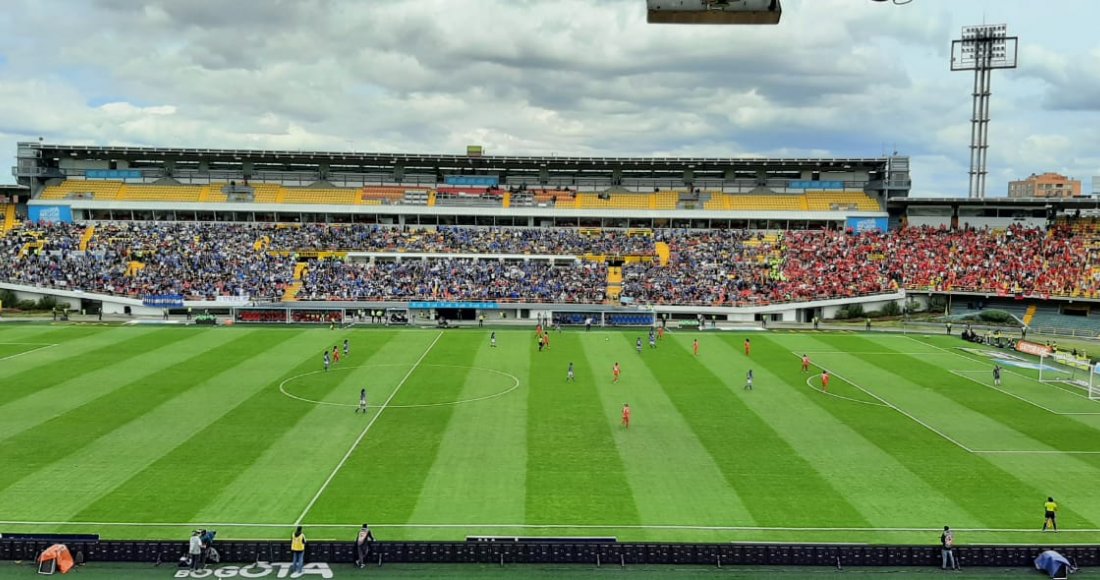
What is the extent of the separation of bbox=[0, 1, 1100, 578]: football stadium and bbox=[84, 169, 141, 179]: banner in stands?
0.76 feet

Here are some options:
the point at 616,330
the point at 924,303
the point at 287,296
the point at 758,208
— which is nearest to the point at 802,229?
the point at 758,208

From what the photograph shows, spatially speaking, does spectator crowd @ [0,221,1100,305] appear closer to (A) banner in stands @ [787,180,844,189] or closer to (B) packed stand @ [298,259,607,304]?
(B) packed stand @ [298,259,607,304]

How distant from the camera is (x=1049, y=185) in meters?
140

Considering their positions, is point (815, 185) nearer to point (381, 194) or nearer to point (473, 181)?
point (473, 181)

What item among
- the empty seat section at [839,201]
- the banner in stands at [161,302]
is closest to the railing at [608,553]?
the banner in stands at [161,302]

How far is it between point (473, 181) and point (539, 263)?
58.4 ft

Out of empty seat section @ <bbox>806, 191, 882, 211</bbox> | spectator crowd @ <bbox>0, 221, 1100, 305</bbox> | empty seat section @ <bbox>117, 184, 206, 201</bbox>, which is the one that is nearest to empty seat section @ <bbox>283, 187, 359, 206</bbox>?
spectator crowd @ <bbox>0, 221, 1100, 305</bbox>

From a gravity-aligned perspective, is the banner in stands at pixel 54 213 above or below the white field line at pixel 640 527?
above

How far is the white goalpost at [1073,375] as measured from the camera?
42188 mm

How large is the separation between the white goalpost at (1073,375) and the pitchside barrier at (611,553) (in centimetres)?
2510

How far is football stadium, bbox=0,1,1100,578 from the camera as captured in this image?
22.8 m

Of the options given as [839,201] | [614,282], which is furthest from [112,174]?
[839,201]

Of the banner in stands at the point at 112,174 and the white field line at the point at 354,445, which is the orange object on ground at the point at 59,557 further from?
the banner in stands at the point at 112,174

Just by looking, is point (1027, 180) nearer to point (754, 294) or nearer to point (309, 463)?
point (754, 294)
